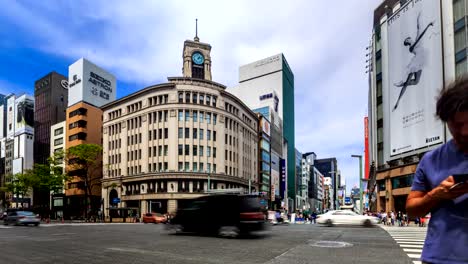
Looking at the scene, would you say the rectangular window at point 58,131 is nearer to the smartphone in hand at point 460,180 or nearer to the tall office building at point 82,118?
the tall office building at point 82,118

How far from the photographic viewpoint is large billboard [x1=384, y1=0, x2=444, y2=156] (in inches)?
1745

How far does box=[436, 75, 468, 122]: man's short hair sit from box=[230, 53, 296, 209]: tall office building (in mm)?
112968

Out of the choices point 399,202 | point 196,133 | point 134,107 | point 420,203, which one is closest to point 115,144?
point 134,107

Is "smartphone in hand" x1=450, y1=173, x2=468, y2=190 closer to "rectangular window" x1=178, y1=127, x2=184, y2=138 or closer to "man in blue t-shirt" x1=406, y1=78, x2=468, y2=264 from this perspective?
"man in blue t-shirt" x1=406, y1=78, x2=468, y2=264

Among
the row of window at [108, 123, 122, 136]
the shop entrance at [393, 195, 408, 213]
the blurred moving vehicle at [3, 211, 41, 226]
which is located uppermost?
the row of window at [108, 123, 122, 136]

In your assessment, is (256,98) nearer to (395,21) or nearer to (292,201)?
(292,201)

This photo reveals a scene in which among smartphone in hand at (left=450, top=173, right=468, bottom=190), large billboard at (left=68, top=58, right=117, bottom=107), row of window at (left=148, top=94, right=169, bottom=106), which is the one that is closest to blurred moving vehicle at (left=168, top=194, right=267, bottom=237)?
smartphone in hand at (left=450, top=173, right=468, bottom=190)

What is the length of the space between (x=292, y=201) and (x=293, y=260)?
122458 mm

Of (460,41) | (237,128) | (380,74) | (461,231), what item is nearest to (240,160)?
(237,128)

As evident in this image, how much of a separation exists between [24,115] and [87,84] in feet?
168

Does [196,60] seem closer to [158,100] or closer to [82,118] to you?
[82,118]

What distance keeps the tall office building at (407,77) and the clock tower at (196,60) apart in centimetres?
4754

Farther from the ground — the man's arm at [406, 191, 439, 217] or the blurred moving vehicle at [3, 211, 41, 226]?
the man's arm at [406, 191, 439, 217]

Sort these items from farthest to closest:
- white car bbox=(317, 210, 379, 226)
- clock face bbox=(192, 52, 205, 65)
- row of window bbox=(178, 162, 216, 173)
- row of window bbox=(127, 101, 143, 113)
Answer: clock face bbox=(192, 52, 205, 65)
row of window bbox=(127, 101, 143, 113)
row of window bbox=(178, 162, 216, 173)
white car bbox=(317, 210, 379, 226)
